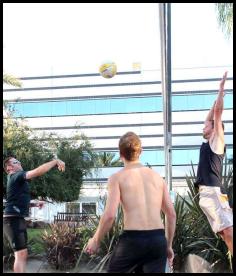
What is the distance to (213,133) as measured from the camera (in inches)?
176

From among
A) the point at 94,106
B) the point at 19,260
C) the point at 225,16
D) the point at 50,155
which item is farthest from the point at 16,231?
the point at 94,106

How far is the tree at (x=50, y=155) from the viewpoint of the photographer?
2253cm

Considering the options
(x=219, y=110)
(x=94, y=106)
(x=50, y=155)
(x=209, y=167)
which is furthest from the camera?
(x=94, y=106)

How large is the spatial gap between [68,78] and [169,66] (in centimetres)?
4696

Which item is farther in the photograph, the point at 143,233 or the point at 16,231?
the point at 16,231

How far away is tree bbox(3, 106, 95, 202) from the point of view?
73.9 ft

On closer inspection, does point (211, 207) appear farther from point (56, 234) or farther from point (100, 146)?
point (100, 146)

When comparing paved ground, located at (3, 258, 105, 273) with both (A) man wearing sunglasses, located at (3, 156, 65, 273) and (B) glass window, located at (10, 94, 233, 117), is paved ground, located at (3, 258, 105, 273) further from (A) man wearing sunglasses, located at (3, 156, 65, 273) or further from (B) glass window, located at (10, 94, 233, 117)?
(B) glass window, located at (10, 94, 233, 117)

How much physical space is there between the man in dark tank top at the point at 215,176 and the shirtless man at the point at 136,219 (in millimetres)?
1398

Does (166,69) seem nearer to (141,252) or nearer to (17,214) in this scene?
(17,214)

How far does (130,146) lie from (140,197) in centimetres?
38

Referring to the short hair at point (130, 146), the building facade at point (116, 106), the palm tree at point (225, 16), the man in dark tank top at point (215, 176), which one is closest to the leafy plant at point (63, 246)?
the man in dark tank top at point (215, 176)

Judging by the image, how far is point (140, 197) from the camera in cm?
304

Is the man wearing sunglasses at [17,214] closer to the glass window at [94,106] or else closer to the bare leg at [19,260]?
the bare leg at [19,260]
